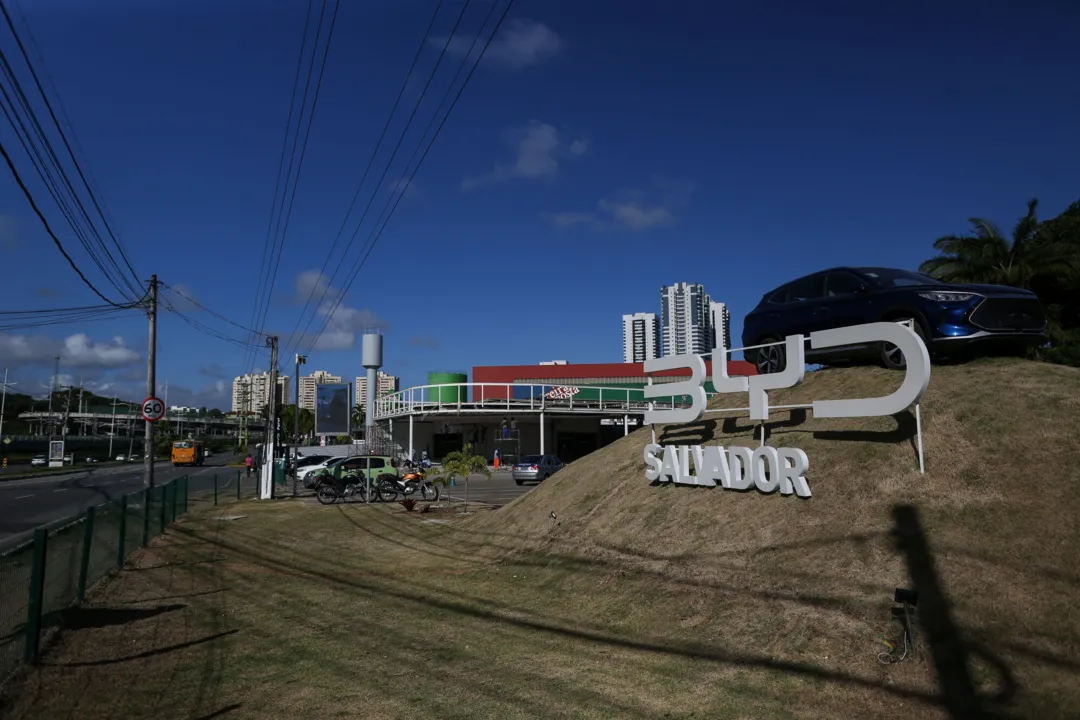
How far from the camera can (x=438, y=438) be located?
64.3 metres

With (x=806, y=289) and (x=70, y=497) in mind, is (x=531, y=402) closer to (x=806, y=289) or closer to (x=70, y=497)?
(x=70, y=497)

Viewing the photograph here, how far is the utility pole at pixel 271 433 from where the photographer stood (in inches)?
1240

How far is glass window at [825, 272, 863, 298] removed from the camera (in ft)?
40.2

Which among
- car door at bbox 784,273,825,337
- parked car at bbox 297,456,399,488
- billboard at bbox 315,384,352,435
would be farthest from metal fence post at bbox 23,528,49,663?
billboard at bbox 315,384,352,435

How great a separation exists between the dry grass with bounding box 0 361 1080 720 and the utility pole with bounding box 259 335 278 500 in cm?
1864

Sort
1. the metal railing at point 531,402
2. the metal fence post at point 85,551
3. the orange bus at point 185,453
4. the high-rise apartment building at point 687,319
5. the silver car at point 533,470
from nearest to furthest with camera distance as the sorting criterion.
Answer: the metal fence post at point 85,551, the silver car at point 533,470, the metal railing at point 531,402, the orange bus at point 185,453, the high-rise apartment building at point 687,319

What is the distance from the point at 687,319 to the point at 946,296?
180m

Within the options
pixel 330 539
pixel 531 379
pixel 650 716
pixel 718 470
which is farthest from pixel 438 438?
pixel 650 716

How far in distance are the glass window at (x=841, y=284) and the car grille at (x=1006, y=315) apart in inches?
73.0

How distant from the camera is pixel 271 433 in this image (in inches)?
1379

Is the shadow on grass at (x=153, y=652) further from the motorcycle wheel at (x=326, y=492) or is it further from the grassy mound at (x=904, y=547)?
the motorcycle wheel at (x=326, y=492)

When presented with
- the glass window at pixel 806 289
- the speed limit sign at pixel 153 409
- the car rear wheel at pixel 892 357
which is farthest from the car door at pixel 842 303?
the speed limit sign at pixel 153 409

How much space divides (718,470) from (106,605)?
937cm

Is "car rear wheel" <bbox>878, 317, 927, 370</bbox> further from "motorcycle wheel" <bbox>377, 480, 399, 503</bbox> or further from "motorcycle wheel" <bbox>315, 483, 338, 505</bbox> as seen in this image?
"motorcycle wheel" <bbox>315, 483, 338, 505</bbox>
